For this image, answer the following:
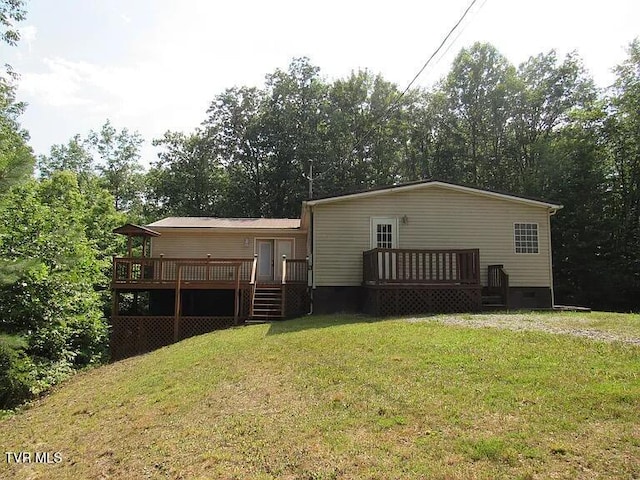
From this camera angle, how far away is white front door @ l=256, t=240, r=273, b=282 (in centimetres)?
1909

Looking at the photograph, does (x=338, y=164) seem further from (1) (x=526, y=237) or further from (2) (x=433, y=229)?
(1) (x=526, y=237)

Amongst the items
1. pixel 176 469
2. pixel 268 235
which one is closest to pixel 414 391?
pixel 176 469

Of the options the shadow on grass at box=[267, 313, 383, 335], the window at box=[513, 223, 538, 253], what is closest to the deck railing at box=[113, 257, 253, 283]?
the shadow on grass at box=[267, 313, 383, 335]

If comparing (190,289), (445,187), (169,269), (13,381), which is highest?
(445,187)

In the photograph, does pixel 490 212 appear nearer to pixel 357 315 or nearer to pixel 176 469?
pixel 357 315

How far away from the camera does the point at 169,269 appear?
51.2 ft

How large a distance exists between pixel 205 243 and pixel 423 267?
31.9 ft

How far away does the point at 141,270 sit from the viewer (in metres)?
15.0

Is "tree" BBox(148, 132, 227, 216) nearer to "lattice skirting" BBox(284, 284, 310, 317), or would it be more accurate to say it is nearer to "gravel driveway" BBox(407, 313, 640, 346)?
"lattice skirting" BBox(284, 284, 310, 317)

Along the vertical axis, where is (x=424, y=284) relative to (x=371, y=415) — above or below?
above

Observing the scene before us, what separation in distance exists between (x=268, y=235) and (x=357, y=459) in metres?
15.8

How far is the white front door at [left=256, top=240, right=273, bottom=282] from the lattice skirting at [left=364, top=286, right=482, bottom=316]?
7247 millimetres

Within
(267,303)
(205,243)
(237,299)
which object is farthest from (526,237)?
(205,243)

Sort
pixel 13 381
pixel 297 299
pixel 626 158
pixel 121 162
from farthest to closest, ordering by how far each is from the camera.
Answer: pixel 121 162, pixel 626 158, pixel 297 299, pixel 13 381
